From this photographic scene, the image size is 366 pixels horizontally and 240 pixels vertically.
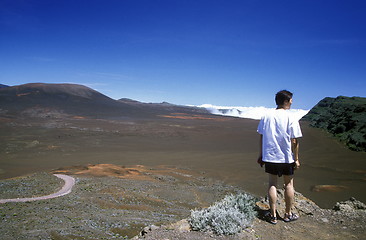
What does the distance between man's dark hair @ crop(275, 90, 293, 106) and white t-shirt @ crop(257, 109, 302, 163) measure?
14cm

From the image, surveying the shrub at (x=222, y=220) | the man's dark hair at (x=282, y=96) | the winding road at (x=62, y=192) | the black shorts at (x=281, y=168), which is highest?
the man's dark hair at (x=282, y=96)

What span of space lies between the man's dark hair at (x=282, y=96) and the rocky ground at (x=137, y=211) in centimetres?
172

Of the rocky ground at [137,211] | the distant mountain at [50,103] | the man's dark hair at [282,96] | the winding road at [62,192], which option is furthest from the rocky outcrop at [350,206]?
the distant mountain at [50,103]

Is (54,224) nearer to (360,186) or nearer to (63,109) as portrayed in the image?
(360,186)

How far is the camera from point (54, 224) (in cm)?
568

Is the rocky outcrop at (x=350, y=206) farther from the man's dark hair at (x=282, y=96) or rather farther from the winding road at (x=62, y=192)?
the winding road at (x=62, y=192)

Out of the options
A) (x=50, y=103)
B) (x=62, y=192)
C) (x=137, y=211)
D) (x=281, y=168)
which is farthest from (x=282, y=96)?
(x=50, y=103)

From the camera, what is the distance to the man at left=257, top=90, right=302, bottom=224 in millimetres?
3426

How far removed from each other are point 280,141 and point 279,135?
82mm

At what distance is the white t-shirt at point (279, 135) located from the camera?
11.2ft

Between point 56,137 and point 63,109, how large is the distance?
21.6 metres

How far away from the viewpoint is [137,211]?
24.6ft

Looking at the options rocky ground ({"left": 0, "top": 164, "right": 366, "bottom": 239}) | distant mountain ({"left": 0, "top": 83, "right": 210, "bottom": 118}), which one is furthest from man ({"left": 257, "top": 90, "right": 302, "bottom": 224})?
distant mountain ({"left": 0, "top": 83, "right": 210, "bottom": 118})

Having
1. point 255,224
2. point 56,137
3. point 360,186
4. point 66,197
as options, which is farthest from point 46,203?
point 56,137
